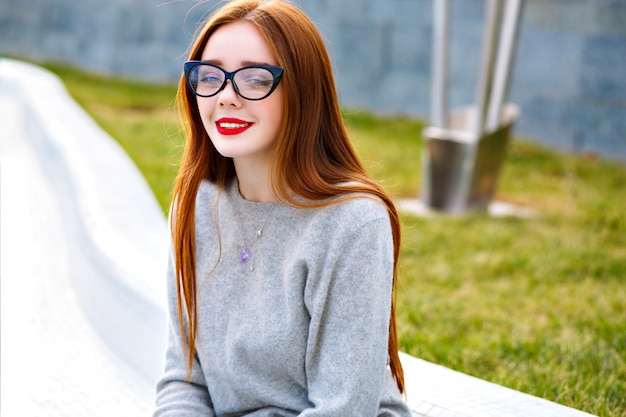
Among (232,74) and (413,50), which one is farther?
(413,50)

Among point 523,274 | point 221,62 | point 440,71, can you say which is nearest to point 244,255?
point 221,62

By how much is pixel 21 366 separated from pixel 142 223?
0.74 metres

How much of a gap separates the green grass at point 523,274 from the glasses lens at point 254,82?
398 mm

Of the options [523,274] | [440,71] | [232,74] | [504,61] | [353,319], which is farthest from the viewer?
Answer: [440,71]

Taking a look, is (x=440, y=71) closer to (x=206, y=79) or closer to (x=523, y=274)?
(x=523, y=274)

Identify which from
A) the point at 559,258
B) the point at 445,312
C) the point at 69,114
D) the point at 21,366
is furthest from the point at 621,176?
the point at 21,366

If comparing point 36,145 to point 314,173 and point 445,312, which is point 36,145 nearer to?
point 445,312

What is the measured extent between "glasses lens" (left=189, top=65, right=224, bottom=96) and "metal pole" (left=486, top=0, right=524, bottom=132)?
3.35 m

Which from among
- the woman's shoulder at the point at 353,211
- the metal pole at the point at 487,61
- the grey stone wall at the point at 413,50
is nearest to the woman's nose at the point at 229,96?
the woman's shoulder at the point at 353,211

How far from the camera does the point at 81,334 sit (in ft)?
9.41

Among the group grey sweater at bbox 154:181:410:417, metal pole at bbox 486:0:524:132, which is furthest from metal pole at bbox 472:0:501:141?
grey sweater at bbox 154:181:410:417

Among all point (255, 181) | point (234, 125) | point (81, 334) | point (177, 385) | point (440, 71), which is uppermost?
point (234, 125)

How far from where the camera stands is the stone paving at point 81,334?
184cm

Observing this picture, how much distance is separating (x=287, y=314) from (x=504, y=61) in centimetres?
364
